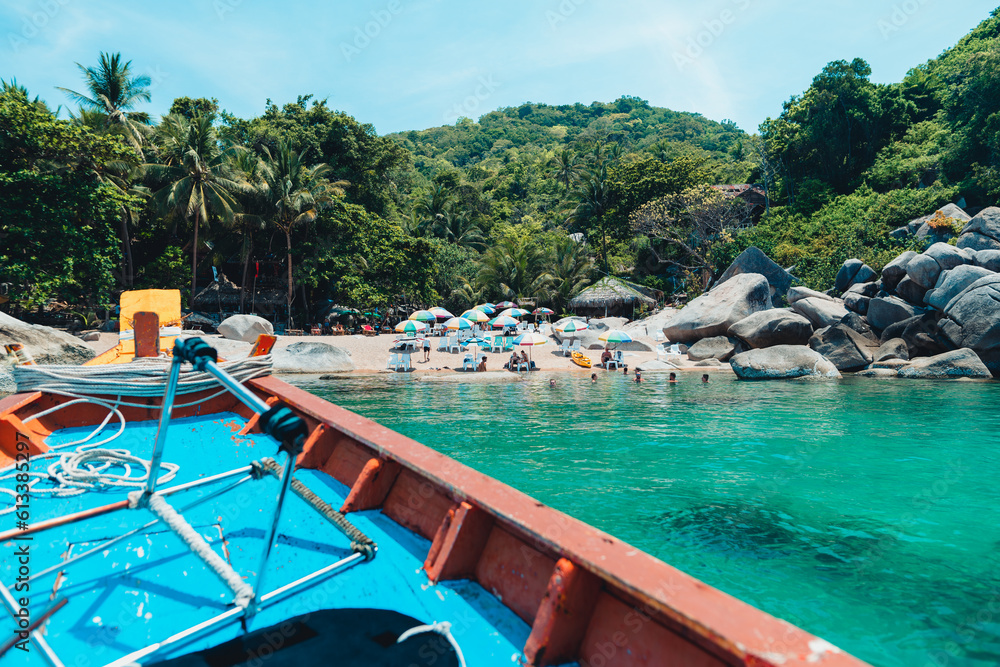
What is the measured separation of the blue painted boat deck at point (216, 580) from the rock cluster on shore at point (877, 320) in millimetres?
20616

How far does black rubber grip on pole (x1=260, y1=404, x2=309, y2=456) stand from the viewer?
2006 millimetres

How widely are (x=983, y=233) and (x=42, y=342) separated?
3790cm

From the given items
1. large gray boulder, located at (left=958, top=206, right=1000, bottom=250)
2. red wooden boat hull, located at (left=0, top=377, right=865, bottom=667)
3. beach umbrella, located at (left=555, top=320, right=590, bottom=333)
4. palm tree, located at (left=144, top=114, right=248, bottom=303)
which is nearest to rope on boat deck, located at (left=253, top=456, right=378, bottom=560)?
red wooden boat hull, located at (left=0, top=377, right=865, bottom=667)

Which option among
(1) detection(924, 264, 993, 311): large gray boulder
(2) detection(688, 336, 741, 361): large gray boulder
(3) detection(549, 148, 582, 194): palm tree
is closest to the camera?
(1) detection(924, 264, 993, 311): large gray boulder

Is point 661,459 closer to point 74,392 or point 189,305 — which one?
point 74,392

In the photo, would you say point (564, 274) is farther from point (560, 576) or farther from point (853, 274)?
point (560, 576)

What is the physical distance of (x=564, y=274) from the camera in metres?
38.8

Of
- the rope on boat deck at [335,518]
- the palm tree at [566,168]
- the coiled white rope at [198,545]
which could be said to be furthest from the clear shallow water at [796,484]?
the palm tree at [566,168]

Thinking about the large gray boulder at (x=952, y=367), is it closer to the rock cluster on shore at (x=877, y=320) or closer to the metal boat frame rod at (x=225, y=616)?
the rock cluster on shore at (x=877, y=320)

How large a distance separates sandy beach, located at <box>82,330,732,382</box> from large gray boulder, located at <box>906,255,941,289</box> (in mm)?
8228

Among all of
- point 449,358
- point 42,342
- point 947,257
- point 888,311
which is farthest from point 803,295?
point 42,342

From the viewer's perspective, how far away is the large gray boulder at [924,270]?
71.6ft

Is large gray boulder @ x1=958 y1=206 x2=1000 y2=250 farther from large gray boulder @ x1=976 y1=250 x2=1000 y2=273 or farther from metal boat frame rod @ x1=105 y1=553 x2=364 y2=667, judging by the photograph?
metal boat frame rod @ x1=105 y1=553 x2=364 y2=667

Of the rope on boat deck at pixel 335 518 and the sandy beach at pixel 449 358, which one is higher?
the rope on boat deck at pixel 335 518
